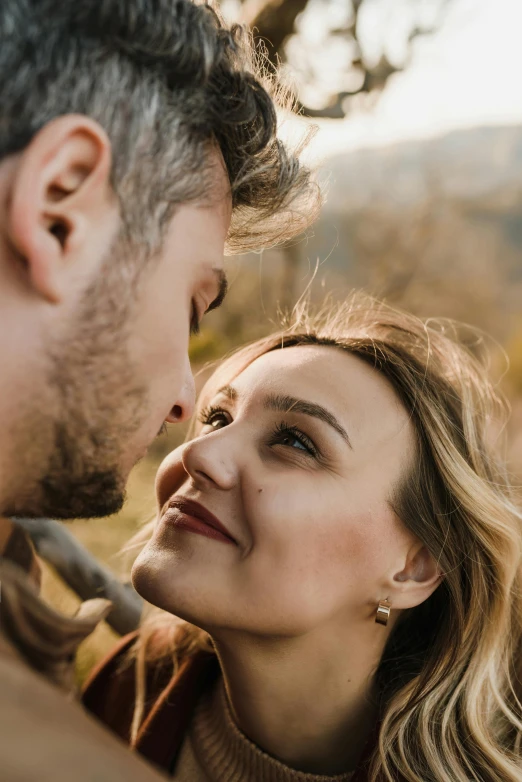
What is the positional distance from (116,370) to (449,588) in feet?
4.16

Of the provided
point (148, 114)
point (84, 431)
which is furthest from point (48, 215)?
point (84, 431)

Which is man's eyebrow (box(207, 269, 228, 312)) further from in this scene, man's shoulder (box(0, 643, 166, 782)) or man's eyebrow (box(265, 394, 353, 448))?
man's shoulder (box(0, 643, 166, 782))

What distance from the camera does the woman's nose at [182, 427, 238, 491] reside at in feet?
→ 6.30

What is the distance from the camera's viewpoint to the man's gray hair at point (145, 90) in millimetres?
1384

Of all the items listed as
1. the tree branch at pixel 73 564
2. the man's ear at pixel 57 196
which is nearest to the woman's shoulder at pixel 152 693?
the tree branch at pixel 73 564

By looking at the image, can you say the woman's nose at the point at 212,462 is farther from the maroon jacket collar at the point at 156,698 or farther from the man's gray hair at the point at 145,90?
the maroon jacket collar at the point at 156,698

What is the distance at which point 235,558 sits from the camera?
1.87 metres

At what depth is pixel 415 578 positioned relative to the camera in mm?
2135

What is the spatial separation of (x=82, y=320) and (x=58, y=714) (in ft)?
2.79

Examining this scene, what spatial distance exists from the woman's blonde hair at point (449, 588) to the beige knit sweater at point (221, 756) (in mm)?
290

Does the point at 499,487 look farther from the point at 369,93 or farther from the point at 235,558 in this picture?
the point at 369,93

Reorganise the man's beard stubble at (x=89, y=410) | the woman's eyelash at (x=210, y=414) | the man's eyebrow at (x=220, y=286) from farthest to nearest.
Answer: the woman's eyelash at (x=210, y=414) < the man's eyebrow at (x=220, y=286) < the man's beard stubble at (x=89, y=410)

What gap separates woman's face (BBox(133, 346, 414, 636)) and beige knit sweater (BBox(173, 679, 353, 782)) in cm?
47

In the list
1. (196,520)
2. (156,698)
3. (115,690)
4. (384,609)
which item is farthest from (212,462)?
(115,690)
